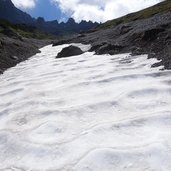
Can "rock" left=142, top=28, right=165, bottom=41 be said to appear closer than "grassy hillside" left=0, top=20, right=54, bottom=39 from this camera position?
Yes

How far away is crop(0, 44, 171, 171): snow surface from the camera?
16.4ft

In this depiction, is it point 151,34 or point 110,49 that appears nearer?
point 110,49

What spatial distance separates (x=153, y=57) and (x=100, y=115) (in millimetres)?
6378

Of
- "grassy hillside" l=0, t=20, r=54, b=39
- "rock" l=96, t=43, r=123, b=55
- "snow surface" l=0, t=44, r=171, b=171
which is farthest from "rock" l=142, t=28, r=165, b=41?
"grassy hillside" l=0, t=20, r=54, b=39

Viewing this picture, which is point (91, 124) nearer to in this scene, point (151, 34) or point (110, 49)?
point (110, 49)

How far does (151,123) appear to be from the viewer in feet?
19.8

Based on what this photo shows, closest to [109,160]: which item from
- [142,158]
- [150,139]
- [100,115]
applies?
[142,158]

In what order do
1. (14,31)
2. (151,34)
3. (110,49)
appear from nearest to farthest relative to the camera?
(110,49), (151,34), (14,31)

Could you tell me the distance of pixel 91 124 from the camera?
637 centimetres

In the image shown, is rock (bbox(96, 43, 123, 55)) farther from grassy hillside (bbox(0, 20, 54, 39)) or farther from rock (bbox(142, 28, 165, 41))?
grassy hillside (bbox(0, 20, 54, 39))

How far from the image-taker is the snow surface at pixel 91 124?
5.01 m

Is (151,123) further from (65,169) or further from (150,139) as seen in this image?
(65,169)

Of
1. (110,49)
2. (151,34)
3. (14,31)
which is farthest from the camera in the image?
(14,31)

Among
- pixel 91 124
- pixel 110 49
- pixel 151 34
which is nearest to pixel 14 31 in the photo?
pixel 110 49
